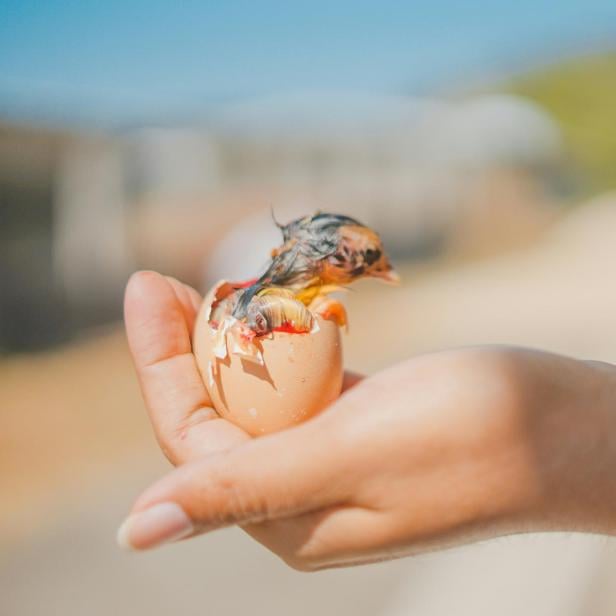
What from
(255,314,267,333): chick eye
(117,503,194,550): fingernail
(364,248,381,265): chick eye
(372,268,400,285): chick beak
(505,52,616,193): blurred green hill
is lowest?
(117,503,194,550): fingernail

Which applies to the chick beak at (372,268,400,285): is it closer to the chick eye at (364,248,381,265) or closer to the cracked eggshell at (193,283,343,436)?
the chick eye at (364,248,381,265)

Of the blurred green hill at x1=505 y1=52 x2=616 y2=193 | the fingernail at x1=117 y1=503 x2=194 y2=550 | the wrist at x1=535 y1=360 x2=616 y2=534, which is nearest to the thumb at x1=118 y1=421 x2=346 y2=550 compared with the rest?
the fingernail at x1=117 y1=503 x2=194 y2=550

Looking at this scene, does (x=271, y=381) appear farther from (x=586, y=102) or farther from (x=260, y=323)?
(x=586, y=102)

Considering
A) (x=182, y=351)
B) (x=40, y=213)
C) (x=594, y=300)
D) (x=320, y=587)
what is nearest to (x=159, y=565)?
(x=320, y=587)

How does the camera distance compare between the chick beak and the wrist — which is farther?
→ the chick beak

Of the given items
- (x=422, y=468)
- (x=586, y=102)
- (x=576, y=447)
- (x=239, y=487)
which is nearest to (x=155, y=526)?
(x=239, y=487)

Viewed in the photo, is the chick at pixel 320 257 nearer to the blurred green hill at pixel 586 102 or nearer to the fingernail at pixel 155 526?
the fingernail at pixel 155 526

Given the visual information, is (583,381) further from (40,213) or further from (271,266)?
(40,213)
